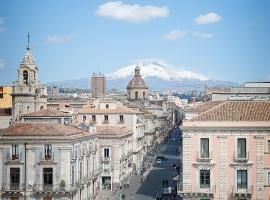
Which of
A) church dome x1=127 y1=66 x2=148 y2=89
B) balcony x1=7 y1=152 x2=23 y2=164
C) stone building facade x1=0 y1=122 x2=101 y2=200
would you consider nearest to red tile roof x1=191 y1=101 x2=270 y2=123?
stone building facade x1=0 y1=122 x2=101 y2=200

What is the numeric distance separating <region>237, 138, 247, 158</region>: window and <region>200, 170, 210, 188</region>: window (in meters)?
3.02

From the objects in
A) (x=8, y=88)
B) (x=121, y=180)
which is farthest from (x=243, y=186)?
(x=8, y=88)

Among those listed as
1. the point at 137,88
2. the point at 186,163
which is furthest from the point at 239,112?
the point at 137,88

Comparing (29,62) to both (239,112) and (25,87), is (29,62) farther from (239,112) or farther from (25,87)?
(239,112)

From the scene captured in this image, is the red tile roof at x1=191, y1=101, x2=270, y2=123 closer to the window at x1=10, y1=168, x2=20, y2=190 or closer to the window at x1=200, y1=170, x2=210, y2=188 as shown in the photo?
the window at x1=200, y1=170, x2=210, y2=188

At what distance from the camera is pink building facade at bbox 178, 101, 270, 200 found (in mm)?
51188

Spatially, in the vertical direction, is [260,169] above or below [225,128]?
below

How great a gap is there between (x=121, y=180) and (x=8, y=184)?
1154 inches

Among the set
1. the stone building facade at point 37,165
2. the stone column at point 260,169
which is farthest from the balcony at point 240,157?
the stone building facade at point 37,165

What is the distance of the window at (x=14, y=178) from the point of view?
55.8 meters

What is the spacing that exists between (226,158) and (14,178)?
19.3m

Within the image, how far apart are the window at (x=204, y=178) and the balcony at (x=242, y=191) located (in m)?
2.21

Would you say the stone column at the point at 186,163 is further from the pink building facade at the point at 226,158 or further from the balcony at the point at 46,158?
the balcony at the point at 46,158

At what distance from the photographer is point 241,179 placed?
51500 millimetres
